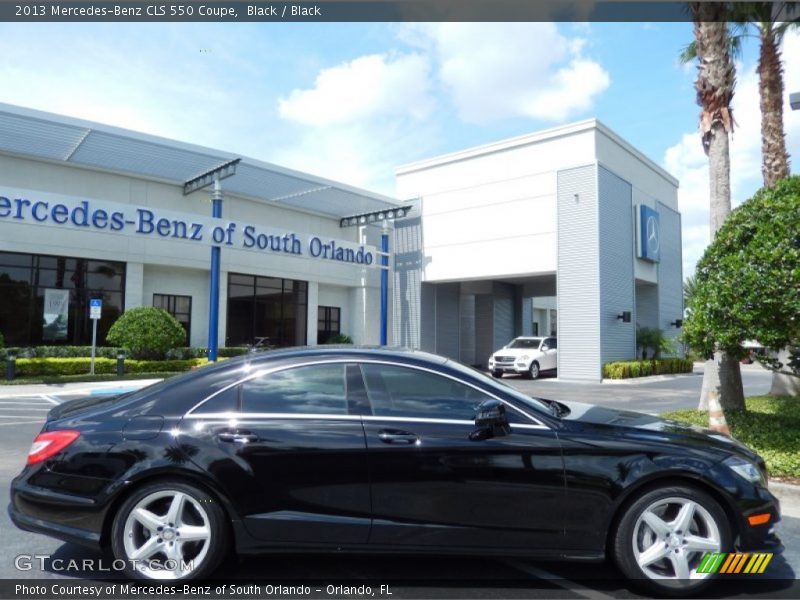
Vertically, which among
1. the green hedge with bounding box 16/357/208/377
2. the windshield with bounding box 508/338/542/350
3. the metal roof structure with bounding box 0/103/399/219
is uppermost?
the metal roof structure with bounding box 0/103/399/219

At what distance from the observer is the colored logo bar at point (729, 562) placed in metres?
3.45

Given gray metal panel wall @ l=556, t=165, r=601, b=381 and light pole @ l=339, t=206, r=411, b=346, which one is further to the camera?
light pole @ l=339, t=206, r=411, b=346

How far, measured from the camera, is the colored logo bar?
345 cm

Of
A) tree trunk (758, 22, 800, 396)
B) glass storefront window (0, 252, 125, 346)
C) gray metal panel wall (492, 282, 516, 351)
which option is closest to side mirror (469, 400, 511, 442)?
tree trunk (758, 22, 800, 396)

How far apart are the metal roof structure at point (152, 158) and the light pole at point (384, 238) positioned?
1.48ft

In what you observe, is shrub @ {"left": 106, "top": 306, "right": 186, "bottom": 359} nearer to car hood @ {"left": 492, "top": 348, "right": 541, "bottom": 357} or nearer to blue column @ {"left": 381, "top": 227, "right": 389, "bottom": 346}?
blue column @ {"left": 381, "top": 227, "right": 389, "bottom": 346}

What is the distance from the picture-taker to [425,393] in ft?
12.1

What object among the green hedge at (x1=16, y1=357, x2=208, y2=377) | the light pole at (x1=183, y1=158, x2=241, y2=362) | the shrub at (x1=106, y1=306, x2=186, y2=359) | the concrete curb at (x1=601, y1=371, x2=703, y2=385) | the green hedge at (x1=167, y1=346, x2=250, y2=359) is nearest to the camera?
the green hedge at (x1=16, y1=357, x2=208, y2=377)

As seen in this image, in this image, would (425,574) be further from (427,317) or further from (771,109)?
(427,317)

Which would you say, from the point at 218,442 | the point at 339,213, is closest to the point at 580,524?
the point at 218,442

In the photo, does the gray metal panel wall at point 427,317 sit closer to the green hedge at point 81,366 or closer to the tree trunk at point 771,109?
the green hedge at point 81,366

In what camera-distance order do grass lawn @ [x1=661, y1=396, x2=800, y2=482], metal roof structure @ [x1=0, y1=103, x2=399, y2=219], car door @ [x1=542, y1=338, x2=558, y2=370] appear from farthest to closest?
car door @ [x1=542, y1=338, x2=558, y2=370] → metal roof structure @ [x1=0, y1=103, x2=399, y2=219] → grass lawn @ [x1=661, y1=396, x2=800, y2=482]

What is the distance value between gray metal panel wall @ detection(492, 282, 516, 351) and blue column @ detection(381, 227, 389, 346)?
597cm

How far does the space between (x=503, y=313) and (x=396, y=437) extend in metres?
27.4
